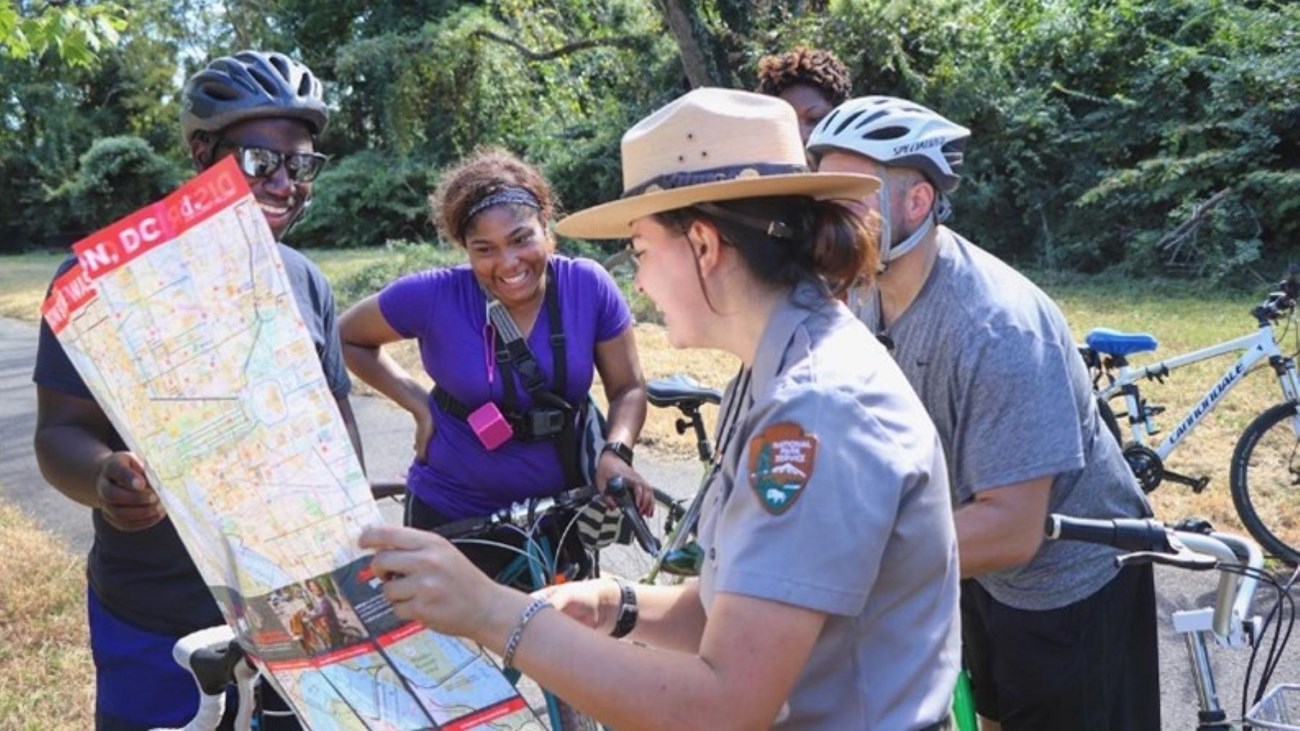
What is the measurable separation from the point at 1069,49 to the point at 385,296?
1659 centimetres

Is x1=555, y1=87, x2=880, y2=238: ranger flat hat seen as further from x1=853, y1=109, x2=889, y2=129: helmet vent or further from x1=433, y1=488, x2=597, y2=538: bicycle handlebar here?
x1=433, y1=488, x2=597, y2=538: bicycle handlebar

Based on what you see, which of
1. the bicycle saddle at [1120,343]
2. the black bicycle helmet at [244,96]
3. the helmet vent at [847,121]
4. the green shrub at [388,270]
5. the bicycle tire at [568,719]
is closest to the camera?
the black bicycle helmet at [244,96]

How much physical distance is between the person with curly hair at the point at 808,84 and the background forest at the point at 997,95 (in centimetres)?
769

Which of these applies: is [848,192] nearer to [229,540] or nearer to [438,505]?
[229,540]

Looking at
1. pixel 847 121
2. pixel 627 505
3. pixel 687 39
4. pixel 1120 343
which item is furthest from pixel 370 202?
pixel 847 121

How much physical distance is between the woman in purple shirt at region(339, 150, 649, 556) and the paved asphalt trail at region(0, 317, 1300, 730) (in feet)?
8.10

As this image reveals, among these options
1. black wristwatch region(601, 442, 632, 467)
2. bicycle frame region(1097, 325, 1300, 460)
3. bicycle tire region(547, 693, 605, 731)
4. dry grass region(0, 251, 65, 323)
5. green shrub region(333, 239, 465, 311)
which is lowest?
dry grass region(0, 251, 65, 323)

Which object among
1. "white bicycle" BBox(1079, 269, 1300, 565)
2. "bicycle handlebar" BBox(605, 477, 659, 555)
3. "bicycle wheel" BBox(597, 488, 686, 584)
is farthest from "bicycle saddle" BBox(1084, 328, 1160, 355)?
"bicycle handlebar" BBox(605, 477, 659, 555)

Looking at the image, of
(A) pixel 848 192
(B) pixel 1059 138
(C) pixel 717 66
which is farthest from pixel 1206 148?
(A) pixel 848 192

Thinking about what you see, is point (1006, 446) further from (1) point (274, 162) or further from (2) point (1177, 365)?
(2) point (1177, 365)

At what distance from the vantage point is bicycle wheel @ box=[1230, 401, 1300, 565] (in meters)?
5.56

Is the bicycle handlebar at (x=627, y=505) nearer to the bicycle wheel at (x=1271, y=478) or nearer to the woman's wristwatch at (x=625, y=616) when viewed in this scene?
the woman's wristwatch at (x=625, y=616)

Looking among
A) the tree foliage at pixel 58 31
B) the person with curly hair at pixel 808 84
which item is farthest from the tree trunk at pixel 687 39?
the person with curly hair at pixel 808 84

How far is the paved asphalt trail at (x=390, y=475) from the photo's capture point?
428 cm
